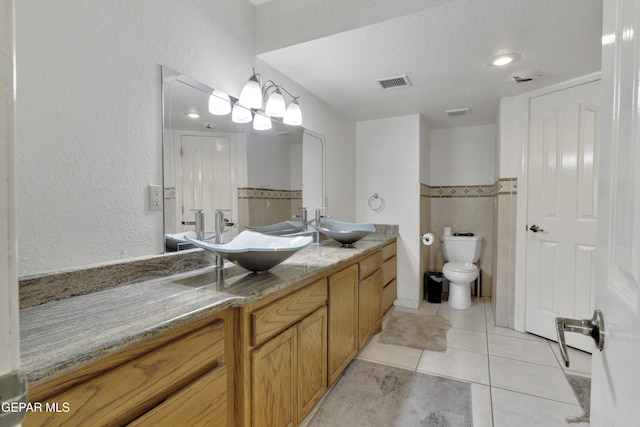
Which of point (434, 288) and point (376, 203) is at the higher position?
point (376, 203)

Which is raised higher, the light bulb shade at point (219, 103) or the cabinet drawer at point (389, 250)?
the light bulb shade at point (219, 103)

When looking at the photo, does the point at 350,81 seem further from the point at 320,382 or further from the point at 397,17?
the point at 320,382

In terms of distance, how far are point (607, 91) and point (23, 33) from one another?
1.50 meters

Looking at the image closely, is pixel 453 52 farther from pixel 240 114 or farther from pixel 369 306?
pixel 369 306

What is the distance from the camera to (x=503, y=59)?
1961 millimetres

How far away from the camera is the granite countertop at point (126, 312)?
2.10ft

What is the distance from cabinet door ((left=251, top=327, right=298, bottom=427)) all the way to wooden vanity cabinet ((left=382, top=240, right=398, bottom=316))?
163 centimetres

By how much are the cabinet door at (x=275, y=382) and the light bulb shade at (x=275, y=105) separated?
4.51ft

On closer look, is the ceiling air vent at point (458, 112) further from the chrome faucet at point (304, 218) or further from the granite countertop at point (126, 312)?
the granite countertop at point (126, 312)

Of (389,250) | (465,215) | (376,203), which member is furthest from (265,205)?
(465,215)

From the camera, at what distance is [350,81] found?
2.33m

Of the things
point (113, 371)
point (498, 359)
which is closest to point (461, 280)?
point (498, 359)

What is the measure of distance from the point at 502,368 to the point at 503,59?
2024mm

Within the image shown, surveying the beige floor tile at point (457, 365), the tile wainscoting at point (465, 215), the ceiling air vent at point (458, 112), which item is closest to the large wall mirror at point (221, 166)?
the beige floor tile at point (457, 365)
